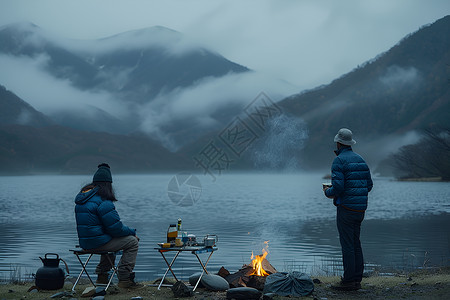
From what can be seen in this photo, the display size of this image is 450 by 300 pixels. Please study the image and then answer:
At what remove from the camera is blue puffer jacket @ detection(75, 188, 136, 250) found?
29.5 ft

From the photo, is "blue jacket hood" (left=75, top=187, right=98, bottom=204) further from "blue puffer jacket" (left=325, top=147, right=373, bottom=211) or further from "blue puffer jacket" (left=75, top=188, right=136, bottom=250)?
"blue puffer jacket" (left=325, top=147, right=373, bottom=211)

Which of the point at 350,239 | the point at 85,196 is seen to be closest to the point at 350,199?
the point at 350,239

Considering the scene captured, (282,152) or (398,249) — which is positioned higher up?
(282,152)

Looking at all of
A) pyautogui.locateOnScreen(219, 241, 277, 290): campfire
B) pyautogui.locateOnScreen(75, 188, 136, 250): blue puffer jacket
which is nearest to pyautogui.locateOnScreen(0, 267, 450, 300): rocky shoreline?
pyautogui.locateOnScreen(219, 241, 277, 290): campfire

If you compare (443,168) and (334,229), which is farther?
(443,168)

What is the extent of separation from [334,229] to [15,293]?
19.4 metres

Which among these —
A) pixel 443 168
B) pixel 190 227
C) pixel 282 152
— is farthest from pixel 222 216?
pixel 282 152

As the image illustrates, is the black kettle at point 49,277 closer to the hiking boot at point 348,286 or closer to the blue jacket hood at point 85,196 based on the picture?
the blue jacket hood at point 85,196

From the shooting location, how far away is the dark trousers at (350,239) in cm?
913

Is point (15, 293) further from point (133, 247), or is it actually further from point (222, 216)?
point (222, 216)

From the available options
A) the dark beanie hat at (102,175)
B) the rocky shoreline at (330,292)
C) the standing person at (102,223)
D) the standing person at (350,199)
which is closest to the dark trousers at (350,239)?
the standing person at (350,199)

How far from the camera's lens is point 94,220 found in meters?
9.01

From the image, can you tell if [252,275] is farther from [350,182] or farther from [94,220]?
[94,220]

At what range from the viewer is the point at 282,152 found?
182 m
